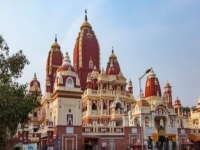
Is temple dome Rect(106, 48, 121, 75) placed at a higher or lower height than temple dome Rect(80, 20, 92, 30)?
lower

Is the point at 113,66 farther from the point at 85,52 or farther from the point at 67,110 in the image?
the point at 67,110

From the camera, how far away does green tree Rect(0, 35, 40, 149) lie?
538 inches

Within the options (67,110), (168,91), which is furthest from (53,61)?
(67,110)

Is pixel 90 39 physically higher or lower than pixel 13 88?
higher

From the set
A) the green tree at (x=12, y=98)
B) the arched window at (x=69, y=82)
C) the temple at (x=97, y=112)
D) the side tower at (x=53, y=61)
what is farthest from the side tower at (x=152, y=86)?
the green tree at (x=12, y=98)

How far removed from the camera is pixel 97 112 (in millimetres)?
39156

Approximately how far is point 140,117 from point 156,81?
946 cm

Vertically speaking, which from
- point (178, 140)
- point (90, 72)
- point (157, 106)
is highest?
point (90, 72)

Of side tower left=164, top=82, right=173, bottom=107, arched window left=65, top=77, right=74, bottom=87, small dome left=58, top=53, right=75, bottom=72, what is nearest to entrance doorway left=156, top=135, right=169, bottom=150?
arched window left=65, top=77, right=74, bottom=87

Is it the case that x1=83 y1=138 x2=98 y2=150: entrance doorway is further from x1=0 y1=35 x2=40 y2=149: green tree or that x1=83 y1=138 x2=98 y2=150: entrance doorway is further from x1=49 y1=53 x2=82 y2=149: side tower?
x1=0 y1=35 x2=40 y2=149: green tree

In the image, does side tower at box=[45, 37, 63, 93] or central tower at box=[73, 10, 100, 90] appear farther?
side tower at box=[45, 37, 63, 93]

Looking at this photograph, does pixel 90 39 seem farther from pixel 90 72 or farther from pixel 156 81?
pixel 156 81

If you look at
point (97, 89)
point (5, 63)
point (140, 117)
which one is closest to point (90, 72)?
point (97, 89)

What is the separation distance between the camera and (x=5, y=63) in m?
14.8
